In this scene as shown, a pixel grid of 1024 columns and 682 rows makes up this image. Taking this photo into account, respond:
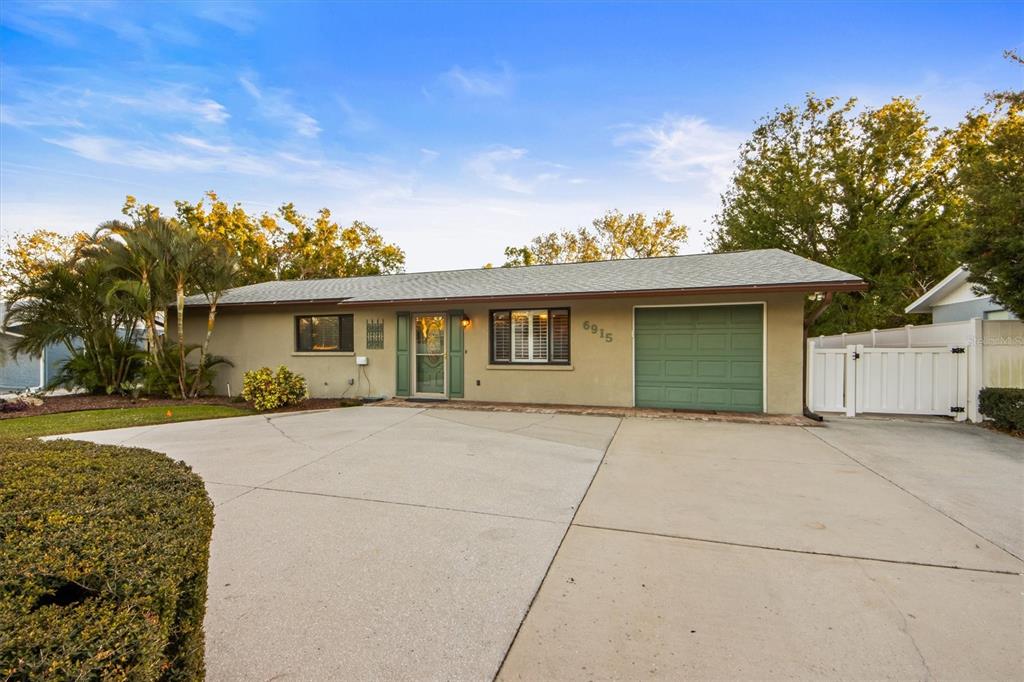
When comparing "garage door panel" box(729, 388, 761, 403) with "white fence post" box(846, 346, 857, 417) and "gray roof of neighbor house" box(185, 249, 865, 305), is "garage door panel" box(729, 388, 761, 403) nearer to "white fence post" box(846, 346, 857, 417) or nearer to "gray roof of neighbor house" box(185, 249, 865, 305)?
"white fence post" box(846, 346, 857, 417)

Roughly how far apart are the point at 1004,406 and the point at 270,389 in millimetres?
13393

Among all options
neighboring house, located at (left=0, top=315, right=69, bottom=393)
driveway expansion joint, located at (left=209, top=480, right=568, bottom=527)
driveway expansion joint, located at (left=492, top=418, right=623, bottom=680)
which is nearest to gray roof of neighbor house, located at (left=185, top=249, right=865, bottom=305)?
driveway expansion joint, located at (left=492, top=418, right=623, bottom=680)

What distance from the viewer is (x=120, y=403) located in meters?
10.1

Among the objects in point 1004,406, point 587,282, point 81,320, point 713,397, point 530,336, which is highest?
→ point 587,282

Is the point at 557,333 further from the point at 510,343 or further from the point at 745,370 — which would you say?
the point at 745,370

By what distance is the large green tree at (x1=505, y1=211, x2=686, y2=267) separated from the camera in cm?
2675

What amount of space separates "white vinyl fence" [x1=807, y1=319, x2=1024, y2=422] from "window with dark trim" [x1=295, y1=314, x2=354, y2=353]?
10617mm

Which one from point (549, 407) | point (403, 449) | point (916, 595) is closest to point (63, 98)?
point (403, 449)

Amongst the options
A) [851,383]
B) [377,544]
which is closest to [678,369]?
[851,383]

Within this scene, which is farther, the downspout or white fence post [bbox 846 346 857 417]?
white fence post [bbox 846 346 857 417]

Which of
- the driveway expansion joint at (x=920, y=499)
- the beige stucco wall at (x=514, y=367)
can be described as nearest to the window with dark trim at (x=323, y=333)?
the beige stucco wall at (x=514, y=367)

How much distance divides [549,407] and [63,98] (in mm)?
13042

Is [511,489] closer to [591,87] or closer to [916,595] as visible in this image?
[916,595]

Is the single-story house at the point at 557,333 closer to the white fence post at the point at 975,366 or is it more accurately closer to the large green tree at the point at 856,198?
the white fence post at the point at 975,366
